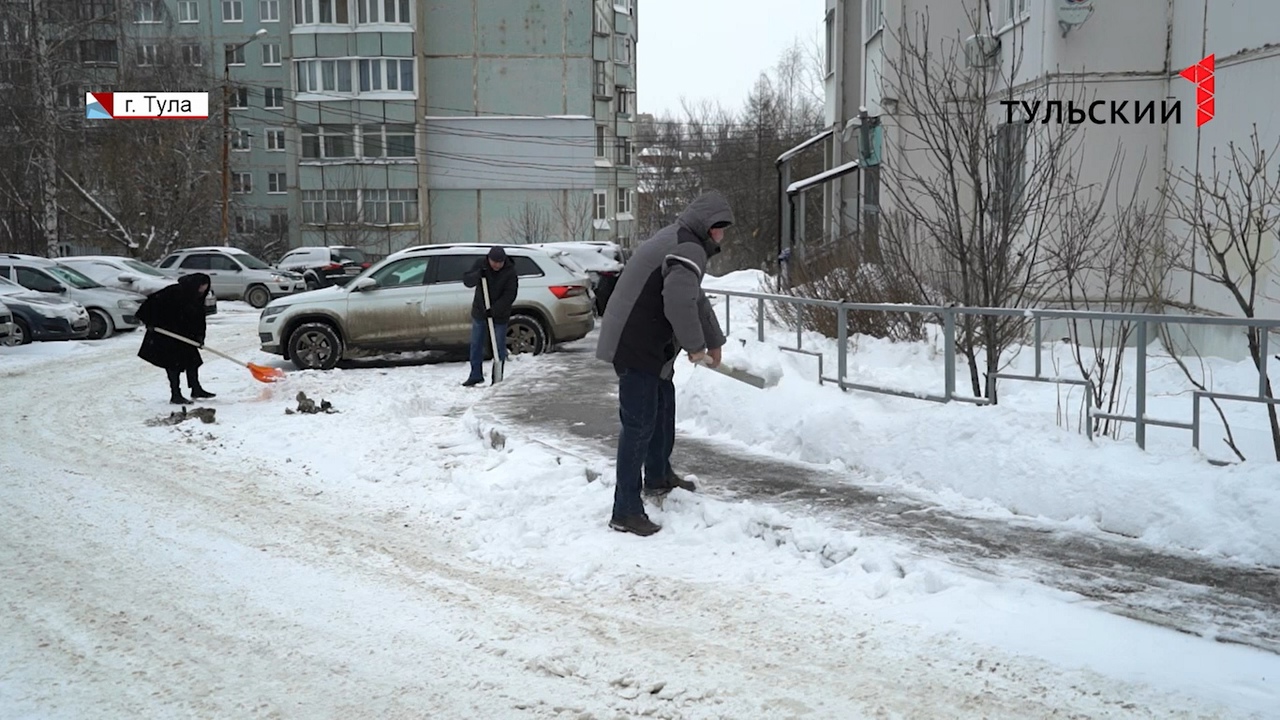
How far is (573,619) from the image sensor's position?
5332mm

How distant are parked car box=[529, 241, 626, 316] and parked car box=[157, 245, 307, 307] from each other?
10.7m

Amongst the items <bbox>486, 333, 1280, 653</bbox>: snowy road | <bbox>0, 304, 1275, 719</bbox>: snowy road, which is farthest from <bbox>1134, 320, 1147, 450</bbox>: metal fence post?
<bbox>0, 304, 1275, 719</bbox>: snowy road

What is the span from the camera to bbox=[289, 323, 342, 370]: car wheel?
1547 cm

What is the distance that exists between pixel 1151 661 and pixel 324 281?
3187cm

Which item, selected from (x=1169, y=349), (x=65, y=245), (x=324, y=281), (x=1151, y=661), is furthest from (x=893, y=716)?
(x=65, y=245)

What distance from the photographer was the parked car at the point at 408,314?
15.5m

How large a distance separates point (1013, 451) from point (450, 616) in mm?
3740

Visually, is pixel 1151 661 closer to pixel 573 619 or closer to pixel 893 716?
pixel 893 716

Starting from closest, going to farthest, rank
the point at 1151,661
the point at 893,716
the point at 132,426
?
the point at 893,716
the point at 1151,661
the point at 132,426

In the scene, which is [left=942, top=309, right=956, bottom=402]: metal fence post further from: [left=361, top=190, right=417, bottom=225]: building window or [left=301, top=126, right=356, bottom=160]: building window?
[left=301, top=126, right=356, bottom=160]: building window

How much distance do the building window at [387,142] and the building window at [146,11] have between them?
10.9 m

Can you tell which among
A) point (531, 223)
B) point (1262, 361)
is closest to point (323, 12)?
point (531, 223)

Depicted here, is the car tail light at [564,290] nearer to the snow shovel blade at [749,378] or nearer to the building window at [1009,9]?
the snow shovel blade at [749,378]

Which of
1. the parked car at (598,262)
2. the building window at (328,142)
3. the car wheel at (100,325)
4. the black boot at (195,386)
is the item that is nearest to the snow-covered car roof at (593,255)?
the parked car at (598,262)
